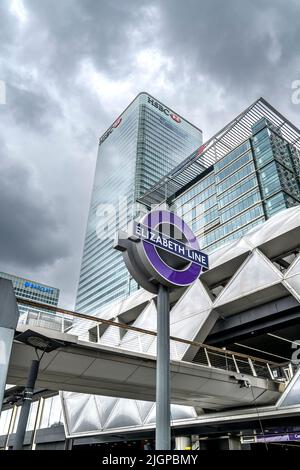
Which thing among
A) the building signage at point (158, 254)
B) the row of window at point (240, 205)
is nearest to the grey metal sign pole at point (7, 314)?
the building signage at point (158, 254)

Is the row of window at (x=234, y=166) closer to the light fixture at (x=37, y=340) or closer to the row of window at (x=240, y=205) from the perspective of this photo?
the row of window at (x=240, y=205)

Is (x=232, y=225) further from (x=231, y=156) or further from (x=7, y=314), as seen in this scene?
(x=7, y=314)

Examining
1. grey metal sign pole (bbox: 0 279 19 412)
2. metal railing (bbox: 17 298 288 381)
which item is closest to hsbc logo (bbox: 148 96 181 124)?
metal railing (bbox: 17 298 288 381)

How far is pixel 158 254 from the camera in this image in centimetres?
1116

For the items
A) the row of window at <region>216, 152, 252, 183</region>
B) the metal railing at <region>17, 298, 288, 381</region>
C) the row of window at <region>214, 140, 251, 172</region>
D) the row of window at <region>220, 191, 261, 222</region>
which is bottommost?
the metal railing at <region>17, 298, 288, 381</region>

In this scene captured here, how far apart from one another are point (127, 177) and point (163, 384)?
6727 inches

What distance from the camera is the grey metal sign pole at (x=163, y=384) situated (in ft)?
27.6

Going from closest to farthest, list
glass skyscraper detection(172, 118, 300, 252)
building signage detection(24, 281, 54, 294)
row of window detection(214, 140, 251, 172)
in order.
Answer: glass skyscraper detection(172, 118, 300, 252), row of window detection(214, 140, 251, 172), building signage detection(24, 281, 54, 294)

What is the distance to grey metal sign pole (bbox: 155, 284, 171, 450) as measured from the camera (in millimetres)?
8414

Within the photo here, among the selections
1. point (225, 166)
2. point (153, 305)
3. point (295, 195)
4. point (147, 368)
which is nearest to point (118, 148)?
point (225, 166)

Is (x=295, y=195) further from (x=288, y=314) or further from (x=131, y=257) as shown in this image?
(x=131, y=257)

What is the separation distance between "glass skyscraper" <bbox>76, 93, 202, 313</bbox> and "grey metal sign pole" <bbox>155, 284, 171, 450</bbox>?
140 metres

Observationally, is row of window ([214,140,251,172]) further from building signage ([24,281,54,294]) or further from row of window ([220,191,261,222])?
building signage ([24,281,54,294])
